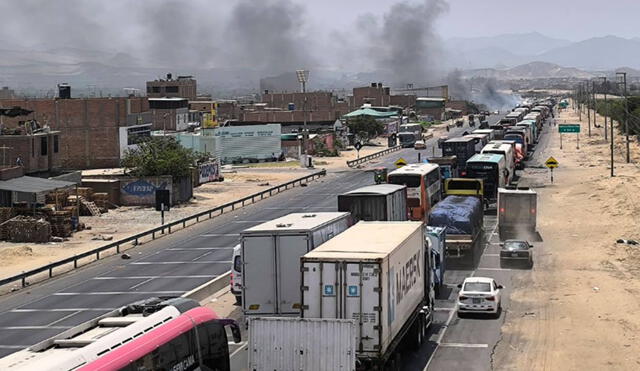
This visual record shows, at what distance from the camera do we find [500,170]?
2501 inches

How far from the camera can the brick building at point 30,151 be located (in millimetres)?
71750

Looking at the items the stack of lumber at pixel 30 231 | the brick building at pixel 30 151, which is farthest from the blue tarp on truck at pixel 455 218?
the brick building at pixel 30 151

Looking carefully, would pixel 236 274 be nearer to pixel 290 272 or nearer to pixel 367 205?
pixel 367 205

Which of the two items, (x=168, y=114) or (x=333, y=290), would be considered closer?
(x=333, y=290)

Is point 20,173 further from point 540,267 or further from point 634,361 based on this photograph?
point 634,361

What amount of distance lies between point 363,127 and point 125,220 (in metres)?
94.4

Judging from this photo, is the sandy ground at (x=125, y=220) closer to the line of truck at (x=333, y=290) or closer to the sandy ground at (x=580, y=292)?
the line of truck at (x=333, y=290)

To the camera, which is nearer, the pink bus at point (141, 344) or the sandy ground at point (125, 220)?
the pink bus at point (141, 344)

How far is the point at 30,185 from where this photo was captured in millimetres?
59875

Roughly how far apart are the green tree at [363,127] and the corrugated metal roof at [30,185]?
96559 millimetres

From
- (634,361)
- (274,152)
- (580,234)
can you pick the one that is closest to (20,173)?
(580,234)

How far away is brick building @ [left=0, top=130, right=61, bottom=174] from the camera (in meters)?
71.8

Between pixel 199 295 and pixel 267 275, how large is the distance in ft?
34.9

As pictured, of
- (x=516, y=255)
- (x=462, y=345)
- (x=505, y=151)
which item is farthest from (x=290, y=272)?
(x=505, y=151)
